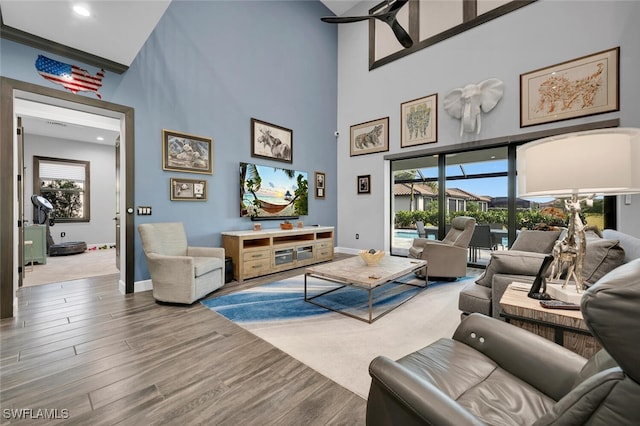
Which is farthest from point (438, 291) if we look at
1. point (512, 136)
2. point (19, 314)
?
point (19, 314)

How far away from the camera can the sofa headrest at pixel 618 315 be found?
471mm

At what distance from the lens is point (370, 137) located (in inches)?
241

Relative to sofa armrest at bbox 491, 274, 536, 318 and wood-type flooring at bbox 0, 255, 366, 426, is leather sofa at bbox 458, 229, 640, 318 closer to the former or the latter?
sofa armrest at bbox 491, 274, 536, 318

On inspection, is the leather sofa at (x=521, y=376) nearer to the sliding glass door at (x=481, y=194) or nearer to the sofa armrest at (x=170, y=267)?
the sofa armrest at (x=170, y=267)

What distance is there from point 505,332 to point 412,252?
2967mm

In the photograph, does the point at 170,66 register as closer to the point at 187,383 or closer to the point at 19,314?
the point at 19,314

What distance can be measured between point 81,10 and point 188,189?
2179 millimetres

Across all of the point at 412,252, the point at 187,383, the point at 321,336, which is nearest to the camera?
the point at 187,383

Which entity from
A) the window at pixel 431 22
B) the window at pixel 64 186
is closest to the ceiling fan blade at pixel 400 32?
the window at pixel 431 22

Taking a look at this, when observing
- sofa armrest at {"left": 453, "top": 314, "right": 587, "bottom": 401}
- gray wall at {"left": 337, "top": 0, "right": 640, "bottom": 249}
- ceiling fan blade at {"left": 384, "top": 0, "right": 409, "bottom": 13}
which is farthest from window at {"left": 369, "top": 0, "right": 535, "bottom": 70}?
sofa armrest at {"left": 453, "top": 314, "right": 587, "bottom": 401}

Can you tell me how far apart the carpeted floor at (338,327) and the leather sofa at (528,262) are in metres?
0.45

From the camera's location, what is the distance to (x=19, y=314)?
106 inches

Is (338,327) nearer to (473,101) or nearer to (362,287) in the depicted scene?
(362,287)

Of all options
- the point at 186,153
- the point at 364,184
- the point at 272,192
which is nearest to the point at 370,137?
the point at 364,184
